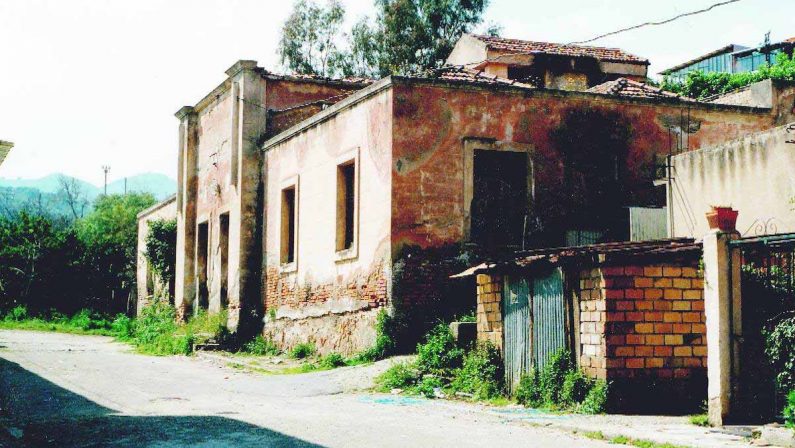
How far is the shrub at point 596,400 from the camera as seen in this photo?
10.2 meters

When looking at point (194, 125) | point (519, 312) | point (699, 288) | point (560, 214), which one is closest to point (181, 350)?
point (194, 125)

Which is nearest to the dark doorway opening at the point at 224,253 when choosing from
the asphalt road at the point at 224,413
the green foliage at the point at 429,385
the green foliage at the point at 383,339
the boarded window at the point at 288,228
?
the boarded window at the point at 288,228

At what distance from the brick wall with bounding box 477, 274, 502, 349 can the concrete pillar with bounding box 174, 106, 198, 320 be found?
15196mm

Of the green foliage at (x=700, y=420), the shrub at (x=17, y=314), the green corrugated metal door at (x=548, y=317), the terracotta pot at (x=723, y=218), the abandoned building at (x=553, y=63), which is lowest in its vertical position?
the green foliage at (x=700, y=420)

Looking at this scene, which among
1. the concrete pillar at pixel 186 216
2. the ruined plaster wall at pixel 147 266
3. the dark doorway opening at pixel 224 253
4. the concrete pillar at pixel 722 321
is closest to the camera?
A: the concrete pillar at pixel 722 321

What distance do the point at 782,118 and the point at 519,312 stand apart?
1094 centimetres

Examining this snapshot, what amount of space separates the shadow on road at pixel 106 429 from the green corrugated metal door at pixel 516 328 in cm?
407

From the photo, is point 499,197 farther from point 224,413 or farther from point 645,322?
point 224,413

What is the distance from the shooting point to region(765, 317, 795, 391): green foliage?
8.58 metres

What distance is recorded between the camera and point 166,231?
29.2 meters

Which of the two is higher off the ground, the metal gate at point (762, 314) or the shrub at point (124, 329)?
the metal gate at point (762, 314)

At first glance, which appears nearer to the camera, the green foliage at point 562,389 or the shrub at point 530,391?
the green foliage at point 562,389

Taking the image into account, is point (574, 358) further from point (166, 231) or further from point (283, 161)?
point (166, 231)

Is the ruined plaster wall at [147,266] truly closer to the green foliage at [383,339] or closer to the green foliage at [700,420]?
the green foliage at [383,339]
